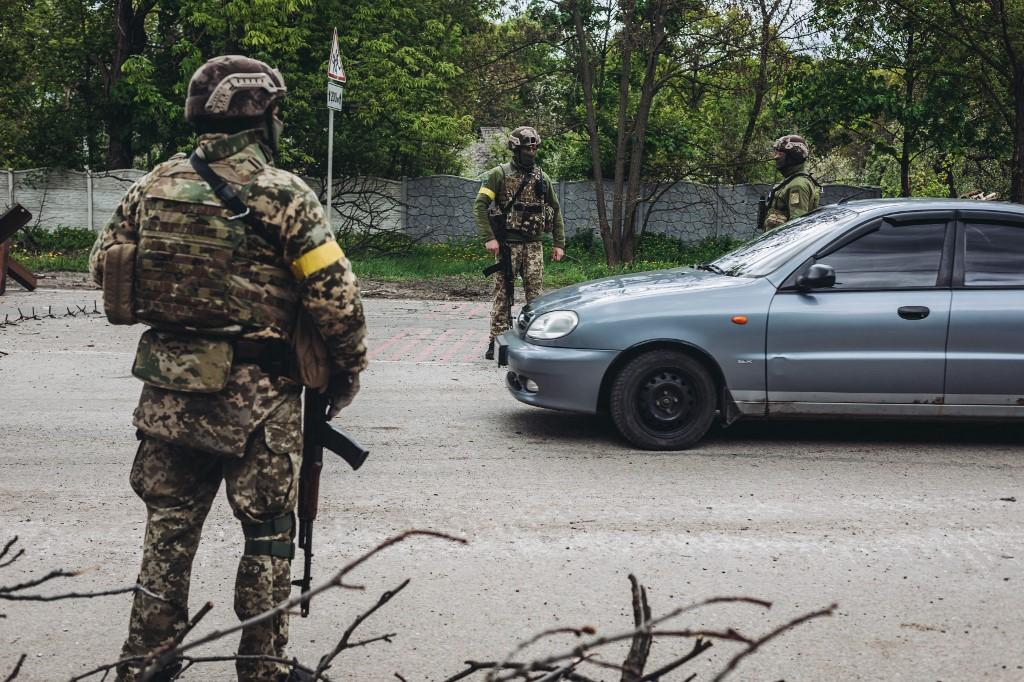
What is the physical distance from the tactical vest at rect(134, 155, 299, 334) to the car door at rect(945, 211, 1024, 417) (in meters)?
5.04

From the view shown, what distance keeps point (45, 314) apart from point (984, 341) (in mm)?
10099

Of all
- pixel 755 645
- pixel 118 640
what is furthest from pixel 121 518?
pixel 755 645

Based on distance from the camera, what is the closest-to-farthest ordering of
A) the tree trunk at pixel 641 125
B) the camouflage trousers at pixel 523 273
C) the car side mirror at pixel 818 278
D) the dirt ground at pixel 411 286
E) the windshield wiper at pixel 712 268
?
the car side mirror at pixel 818 278
the windshield wiper at pixel 712 268
the camouflage trousers at pixel 523 273
the dirt ground at pixel 411 286
the tree trunk at pixel 641 125

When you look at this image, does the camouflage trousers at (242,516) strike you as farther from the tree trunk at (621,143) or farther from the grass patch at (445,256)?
the tree trunk at (621,143)

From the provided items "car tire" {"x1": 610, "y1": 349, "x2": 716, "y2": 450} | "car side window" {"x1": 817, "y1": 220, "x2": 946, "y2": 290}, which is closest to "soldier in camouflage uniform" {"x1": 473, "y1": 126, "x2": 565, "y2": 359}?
"car tire" {"x1": 610, "y1": 349, "x2": 716, "y2": 450}

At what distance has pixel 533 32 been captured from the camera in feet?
67.2

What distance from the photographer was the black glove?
12.0 feet

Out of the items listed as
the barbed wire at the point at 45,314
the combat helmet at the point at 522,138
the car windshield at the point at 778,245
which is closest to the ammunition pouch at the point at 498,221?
the combat helmet at the point at 522,138

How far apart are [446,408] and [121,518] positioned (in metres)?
3.08

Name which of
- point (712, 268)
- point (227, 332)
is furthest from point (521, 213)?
point (227, 332)

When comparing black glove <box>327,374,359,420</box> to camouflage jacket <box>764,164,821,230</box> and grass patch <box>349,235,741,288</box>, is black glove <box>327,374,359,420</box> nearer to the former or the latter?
camouflage jacket <box>764,164,821,230</box>

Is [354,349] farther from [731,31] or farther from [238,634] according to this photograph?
[731,31]

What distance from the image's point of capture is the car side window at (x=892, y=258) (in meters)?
7.13

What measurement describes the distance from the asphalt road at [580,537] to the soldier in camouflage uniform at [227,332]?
0.60m
